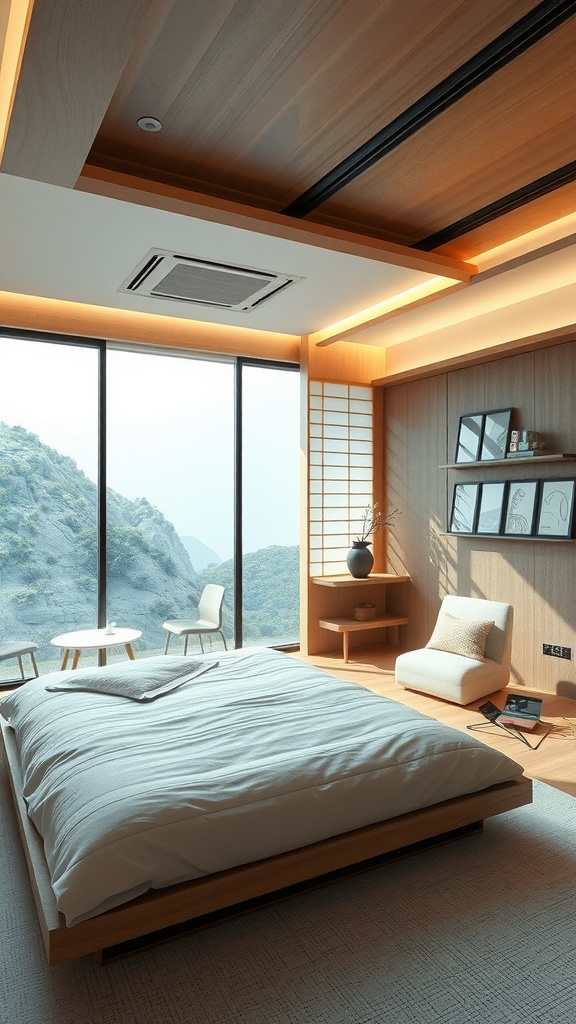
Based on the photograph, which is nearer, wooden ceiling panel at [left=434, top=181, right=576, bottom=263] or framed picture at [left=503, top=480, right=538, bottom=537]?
wooden ceiling panel at [left=434, top=181, right=576, bottom=263]

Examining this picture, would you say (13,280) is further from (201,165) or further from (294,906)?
(294,906)

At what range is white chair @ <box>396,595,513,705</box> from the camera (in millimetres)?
4348

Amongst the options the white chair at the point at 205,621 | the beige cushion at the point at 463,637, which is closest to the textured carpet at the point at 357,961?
the beige cushion at the point at 463,637

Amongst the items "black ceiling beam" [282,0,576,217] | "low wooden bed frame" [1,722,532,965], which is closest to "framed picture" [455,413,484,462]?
"black ceiling beam" [282,0,576,217]

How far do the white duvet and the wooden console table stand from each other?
93.9 inches

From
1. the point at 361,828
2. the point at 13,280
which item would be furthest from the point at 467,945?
the point at 13,280

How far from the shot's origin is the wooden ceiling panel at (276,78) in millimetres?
2197

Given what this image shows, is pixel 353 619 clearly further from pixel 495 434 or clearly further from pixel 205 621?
pixel 495 434

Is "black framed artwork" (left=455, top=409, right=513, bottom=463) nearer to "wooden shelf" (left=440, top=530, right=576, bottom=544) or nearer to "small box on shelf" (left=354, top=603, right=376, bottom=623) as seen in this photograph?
"wooden shelf" (left=440, top=530, right=576, bottom=544)

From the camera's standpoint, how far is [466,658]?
4.51 m

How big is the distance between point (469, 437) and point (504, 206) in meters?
2.10

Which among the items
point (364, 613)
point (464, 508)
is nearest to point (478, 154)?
point (464, 508)

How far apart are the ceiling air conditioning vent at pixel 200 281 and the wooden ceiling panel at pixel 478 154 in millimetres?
667

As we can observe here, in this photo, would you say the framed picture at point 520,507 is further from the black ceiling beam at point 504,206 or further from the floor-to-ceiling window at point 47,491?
the floor-to-ceiling window at point 47,491
